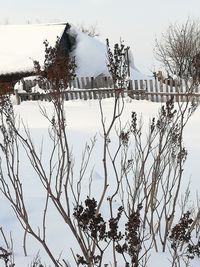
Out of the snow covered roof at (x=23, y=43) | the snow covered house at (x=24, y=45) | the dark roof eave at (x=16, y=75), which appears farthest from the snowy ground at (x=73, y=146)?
the snow covered roof at (x=23, y=43)

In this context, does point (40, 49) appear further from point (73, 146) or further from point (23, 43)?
point (73, 146)

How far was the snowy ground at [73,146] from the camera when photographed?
4211 millimetres

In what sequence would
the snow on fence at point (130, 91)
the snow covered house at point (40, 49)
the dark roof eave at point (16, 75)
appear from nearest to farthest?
the snow on fence at point (130, 91)
the dark roof eave at point (16, 75)
the snow covered house at point (40, 49)

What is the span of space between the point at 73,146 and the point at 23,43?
15922mm

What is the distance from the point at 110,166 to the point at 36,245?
3.19m

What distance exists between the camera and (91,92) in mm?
16125

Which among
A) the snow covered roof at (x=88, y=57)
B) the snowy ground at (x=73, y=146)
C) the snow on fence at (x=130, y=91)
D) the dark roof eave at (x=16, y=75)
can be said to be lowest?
the snowy ground at (x=73, y=146)

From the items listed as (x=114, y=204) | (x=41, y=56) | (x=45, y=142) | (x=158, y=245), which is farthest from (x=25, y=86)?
(x=158, y=245)

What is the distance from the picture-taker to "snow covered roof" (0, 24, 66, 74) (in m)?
21.5

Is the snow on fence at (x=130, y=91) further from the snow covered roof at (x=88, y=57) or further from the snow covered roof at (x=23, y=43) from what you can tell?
the snow covered roof at (x=88, y=57)

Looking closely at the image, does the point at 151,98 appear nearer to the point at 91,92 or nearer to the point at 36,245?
the point at 91,92

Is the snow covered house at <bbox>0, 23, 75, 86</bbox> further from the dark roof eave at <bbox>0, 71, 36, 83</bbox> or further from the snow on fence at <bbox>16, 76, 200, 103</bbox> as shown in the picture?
the snow on fence at <bbox>16, 76, 200, 103</bbox>

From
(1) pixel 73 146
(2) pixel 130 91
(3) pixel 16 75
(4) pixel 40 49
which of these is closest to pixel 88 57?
(4) pixel 40 49

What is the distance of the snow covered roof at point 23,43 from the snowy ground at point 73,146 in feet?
20.8
